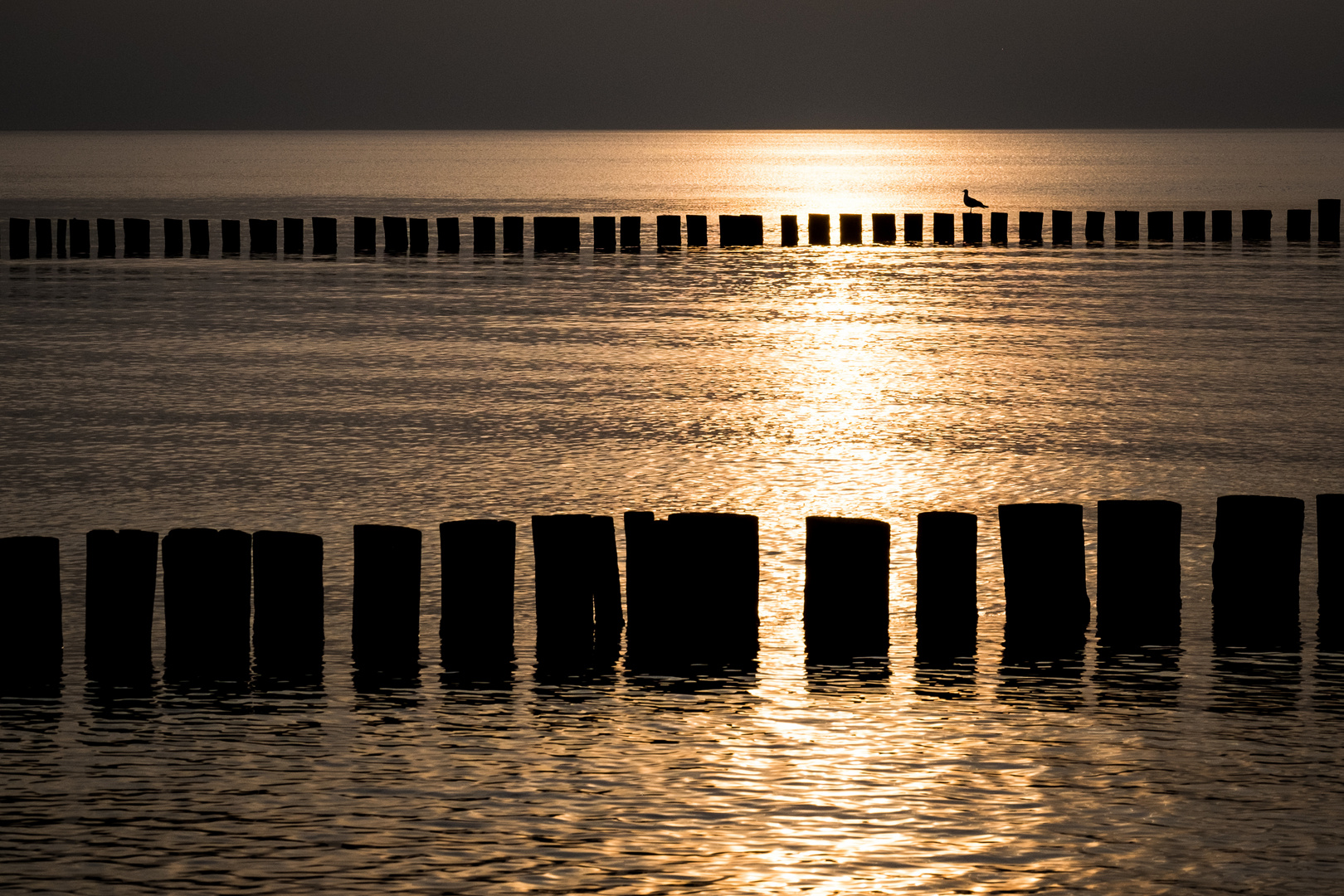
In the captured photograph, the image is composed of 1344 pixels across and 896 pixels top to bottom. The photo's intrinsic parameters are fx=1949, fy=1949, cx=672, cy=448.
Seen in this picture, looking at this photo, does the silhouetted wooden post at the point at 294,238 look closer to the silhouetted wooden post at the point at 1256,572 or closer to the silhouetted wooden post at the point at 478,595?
the silhouetted wooden post at the point at 478,595

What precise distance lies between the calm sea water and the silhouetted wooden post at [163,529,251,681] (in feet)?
1.08

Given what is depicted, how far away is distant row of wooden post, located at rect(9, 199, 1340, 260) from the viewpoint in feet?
182

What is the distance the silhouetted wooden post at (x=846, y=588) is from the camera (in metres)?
12.0

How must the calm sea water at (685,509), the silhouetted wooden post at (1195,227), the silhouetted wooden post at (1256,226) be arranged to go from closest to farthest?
the calm sea water at (685,509)
the silhouetted wooden post at (1256,226)
the silhouetted wooden post at (1195,227)

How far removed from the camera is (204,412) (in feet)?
78.2

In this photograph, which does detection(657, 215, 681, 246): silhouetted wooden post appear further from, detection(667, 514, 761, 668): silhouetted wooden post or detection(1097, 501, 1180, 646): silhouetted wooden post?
detection(667, 514, 761, 668): silhouetted wooden post

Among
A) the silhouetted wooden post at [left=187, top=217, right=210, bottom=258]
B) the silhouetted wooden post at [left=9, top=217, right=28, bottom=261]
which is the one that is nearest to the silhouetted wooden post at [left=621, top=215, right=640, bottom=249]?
the silhouetted wooden post at [left=187, top=217, right=210, bottom=258]

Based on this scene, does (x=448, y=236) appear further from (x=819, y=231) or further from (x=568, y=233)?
(x=819, y=231)

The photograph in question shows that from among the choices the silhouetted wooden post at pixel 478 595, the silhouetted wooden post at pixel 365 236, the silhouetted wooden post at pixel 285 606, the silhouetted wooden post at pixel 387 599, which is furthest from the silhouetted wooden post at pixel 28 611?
the silhouetted wooden post at pixel 365 236

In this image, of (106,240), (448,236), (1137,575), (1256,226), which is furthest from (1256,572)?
(1256,226)

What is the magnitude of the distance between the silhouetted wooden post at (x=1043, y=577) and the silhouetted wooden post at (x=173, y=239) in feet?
152

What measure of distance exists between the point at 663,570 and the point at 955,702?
6.40 ft

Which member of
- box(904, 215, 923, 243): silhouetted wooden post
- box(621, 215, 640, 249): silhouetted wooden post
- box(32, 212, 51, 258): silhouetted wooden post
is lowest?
box(32, 212, 51, 258): silhouetted wooden post

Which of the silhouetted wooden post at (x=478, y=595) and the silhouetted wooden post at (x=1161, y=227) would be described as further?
the silhouetted wooden post at (x=1161, y=227)
